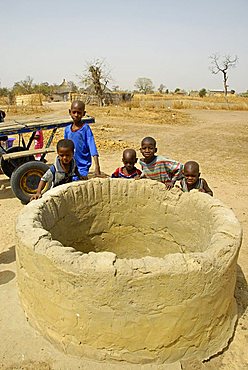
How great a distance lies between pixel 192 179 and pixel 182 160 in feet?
17.1

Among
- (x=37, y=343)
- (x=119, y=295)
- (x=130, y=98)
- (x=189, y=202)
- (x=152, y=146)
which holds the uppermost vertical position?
(x=130, y=98)

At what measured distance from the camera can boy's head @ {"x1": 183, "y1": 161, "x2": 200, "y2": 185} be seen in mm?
3123

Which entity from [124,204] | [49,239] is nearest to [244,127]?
[124,204]

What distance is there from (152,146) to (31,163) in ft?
8.17

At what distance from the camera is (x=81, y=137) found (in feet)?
12.1

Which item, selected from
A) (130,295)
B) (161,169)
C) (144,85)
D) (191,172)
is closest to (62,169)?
(161,169)

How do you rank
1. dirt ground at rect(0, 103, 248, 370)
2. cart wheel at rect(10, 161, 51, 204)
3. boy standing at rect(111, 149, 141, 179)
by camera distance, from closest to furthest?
dirt ground at rect(0, 103, 248, 370)
boy standing at rect(111, 149, 141, 179)
cart wheel at rect(10, 161, 51, 204)

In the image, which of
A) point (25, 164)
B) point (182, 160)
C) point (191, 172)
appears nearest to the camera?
point (191, 172)

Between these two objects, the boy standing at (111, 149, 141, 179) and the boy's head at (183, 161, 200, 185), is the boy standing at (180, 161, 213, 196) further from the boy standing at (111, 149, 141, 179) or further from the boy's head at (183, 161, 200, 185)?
the boy standing at (111, 149, 141, 179)

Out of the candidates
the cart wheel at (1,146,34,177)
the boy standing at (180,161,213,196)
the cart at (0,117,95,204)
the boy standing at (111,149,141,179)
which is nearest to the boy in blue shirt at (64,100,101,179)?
the boy standing at (111,149,141,179)

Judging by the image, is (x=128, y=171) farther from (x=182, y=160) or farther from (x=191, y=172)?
(x=182, y=160)

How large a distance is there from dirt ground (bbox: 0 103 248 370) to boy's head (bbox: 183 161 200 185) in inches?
43.1

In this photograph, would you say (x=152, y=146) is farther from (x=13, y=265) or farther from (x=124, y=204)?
(x=13, y=265)

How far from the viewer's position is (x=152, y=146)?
10.9 ft
